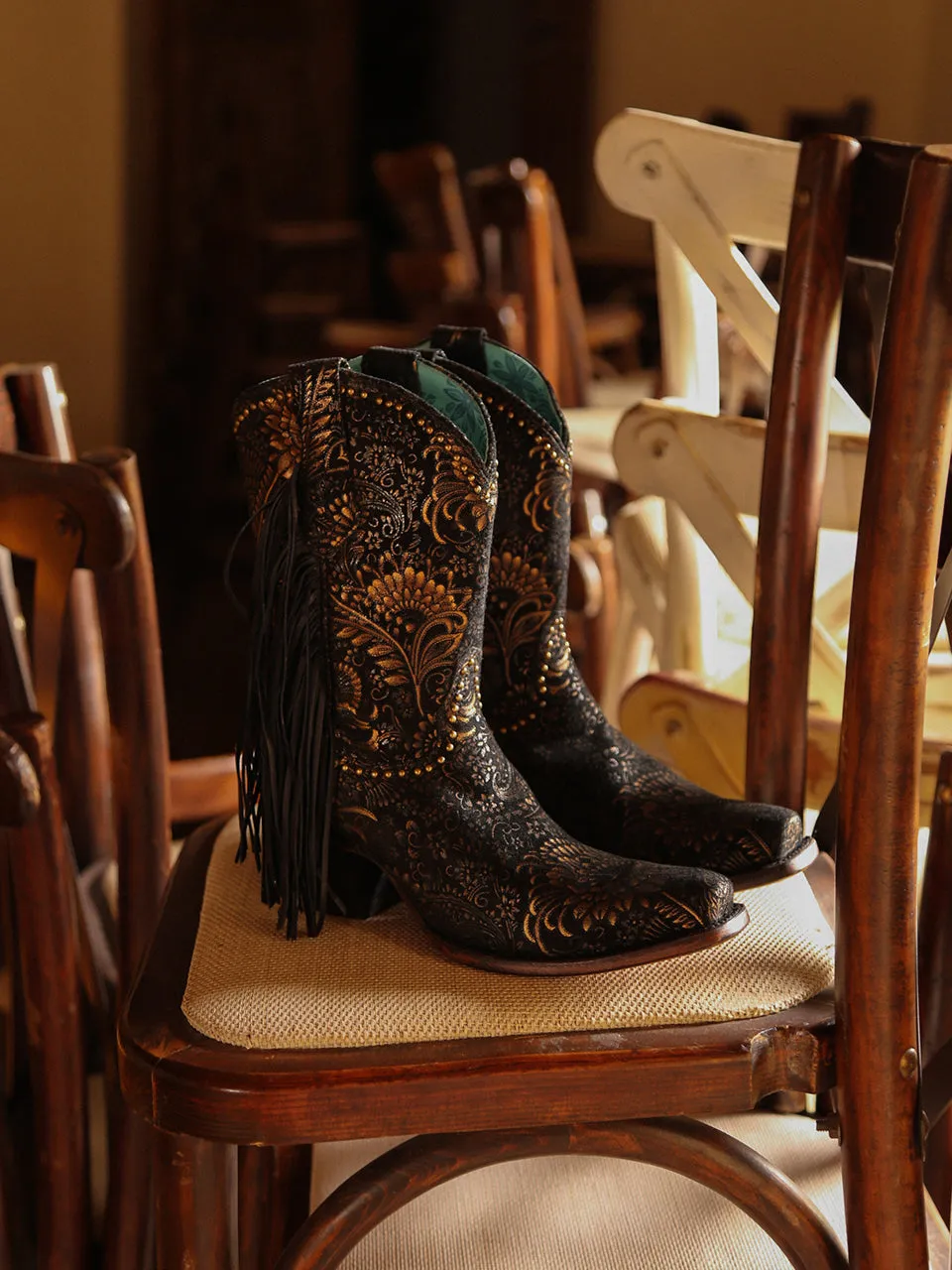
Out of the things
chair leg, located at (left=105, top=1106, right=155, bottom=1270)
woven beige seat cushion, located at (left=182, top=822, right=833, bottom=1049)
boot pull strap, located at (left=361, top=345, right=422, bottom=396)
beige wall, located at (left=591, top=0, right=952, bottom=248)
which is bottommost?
chair leg, located at (left=105, top=1106, right=155, bottom=1270)

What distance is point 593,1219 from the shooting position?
2.33 feet

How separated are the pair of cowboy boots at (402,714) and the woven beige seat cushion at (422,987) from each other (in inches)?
0.5

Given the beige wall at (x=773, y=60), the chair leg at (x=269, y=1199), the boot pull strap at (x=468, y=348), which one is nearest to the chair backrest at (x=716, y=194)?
the boot pull strap at (x=468, y=348)

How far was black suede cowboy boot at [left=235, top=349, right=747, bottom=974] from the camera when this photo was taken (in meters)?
0.60

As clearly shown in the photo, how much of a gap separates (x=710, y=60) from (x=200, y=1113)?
4.91 meters

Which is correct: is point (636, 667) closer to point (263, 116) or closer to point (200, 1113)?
point (200, 1113)

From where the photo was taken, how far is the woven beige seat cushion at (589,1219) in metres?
0.68

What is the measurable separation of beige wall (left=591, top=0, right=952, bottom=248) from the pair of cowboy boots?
455cm

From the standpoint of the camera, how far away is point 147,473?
4242 millimetres

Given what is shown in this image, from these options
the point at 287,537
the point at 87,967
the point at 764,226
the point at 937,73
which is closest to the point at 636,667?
the point at 764,226

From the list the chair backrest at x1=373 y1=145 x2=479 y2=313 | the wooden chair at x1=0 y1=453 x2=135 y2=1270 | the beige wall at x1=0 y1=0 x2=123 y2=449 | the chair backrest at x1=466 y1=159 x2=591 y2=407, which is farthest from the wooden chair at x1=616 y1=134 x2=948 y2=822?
the beige wall at x1=0 y1=0 x2=123 y2=449

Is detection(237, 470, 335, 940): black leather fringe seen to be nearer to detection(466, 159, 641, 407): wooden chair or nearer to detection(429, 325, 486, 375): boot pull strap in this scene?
detection(429, 325, 486, 375): boot pull strap

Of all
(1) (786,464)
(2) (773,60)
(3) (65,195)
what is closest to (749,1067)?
(1) (786,464)

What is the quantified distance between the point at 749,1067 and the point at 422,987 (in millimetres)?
136
